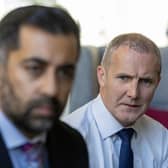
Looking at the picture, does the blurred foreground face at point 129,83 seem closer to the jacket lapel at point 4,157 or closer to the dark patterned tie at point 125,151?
the dark patterned tie at point 125,151

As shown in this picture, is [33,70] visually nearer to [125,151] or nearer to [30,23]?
[30,23]

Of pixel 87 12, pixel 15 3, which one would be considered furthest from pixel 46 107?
pixel 87 12

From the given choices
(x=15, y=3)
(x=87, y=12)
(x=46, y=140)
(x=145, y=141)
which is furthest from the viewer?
(x=87, y=12)

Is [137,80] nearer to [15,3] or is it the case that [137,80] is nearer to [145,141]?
[145,141]

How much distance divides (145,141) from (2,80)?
3.29ft

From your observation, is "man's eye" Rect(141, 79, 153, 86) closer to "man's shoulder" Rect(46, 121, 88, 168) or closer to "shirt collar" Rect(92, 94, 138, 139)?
"shirt collar" Rect(92, 94, 138, 139)

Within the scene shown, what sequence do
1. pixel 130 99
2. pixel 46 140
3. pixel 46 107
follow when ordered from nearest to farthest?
pixel 46 107, pixel 46 140, pixel 130 99

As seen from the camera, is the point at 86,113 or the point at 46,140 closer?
the point at 46,140

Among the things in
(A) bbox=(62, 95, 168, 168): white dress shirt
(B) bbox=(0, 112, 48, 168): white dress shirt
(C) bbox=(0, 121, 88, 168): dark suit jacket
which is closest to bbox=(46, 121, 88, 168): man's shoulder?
(C) bbox=(0, 121, 88, 168): dark suit jacket

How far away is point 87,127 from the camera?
158 centimetres

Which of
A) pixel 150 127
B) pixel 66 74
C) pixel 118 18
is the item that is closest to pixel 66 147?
pixel 66 74

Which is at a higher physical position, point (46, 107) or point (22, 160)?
point (46, 107)

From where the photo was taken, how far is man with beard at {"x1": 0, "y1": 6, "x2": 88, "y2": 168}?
755 millimetres

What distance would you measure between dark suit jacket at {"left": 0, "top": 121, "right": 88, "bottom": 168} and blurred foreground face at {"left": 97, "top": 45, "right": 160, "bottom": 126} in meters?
0.51
